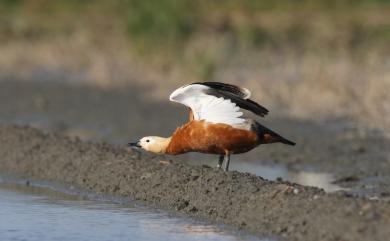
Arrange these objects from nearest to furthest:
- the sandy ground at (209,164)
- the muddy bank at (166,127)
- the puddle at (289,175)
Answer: the sandy ground at (209,164) → the puddle at (289,175) → the muddy bank at (166,127)

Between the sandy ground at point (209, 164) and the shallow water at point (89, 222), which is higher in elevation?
the sandy ground at point (209, 164)

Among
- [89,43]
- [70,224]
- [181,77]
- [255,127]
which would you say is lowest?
[70,224]

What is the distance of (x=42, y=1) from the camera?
3831cm

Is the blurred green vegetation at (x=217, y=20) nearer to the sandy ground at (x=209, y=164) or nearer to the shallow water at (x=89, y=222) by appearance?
the sandy ground at (x=209, y=164)

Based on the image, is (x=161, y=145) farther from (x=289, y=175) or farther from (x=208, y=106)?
(x=289, y=175)

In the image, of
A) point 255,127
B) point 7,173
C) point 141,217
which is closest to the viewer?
point 141,217

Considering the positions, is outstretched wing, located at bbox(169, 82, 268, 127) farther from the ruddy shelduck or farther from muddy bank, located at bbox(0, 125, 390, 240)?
muddy bank, located at bbox(0, 125, 390, 240)

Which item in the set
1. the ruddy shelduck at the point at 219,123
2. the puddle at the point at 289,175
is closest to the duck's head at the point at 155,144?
the ruddy shelduck at the point at 219,123

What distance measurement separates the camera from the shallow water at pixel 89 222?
7.62m

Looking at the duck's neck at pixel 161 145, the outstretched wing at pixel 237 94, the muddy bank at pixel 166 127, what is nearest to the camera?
the outstretched wing at pixel 237 94

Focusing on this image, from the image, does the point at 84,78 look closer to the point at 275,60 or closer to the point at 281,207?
the point at 275,60

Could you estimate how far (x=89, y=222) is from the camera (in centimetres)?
818

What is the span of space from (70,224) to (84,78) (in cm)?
1366

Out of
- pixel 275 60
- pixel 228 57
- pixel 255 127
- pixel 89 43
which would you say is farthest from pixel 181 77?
pixel 255 127
